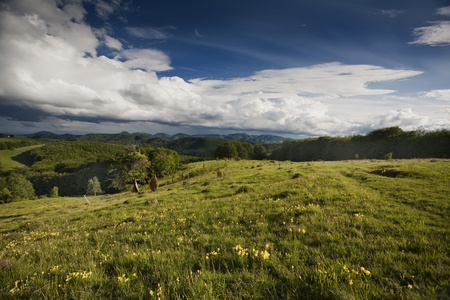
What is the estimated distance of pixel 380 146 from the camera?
54.5 metres

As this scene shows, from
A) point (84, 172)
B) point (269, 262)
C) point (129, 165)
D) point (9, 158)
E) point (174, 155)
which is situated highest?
point (269, 262)

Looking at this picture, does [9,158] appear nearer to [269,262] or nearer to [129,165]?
[129,165]

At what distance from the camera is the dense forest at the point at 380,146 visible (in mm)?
43562

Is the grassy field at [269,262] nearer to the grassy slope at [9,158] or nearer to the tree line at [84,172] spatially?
the tree line at [84,172]

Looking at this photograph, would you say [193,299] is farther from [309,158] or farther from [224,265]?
[309,158]

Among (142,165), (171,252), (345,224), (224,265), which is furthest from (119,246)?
(142,165)

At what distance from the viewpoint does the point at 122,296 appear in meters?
3.41

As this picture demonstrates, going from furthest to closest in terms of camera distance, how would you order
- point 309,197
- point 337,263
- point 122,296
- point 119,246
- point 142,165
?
point 142,165 < point 309,197 < point 119,246 < point 337,263 < point 122,296

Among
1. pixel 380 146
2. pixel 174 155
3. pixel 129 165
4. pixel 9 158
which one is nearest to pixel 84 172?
pixel 174 155

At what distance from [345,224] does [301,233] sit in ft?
5.96

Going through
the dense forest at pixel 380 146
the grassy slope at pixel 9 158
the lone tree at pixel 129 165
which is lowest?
the grassy slope at pixel 9 158

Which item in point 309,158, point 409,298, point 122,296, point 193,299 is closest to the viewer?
point 409,298

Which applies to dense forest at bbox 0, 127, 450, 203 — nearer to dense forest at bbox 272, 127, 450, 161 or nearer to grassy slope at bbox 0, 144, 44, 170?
dense forest at bbox 272, 127, 450, 161

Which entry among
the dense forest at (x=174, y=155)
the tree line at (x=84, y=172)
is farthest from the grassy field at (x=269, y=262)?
the dense forest at (x=174, y=155)
